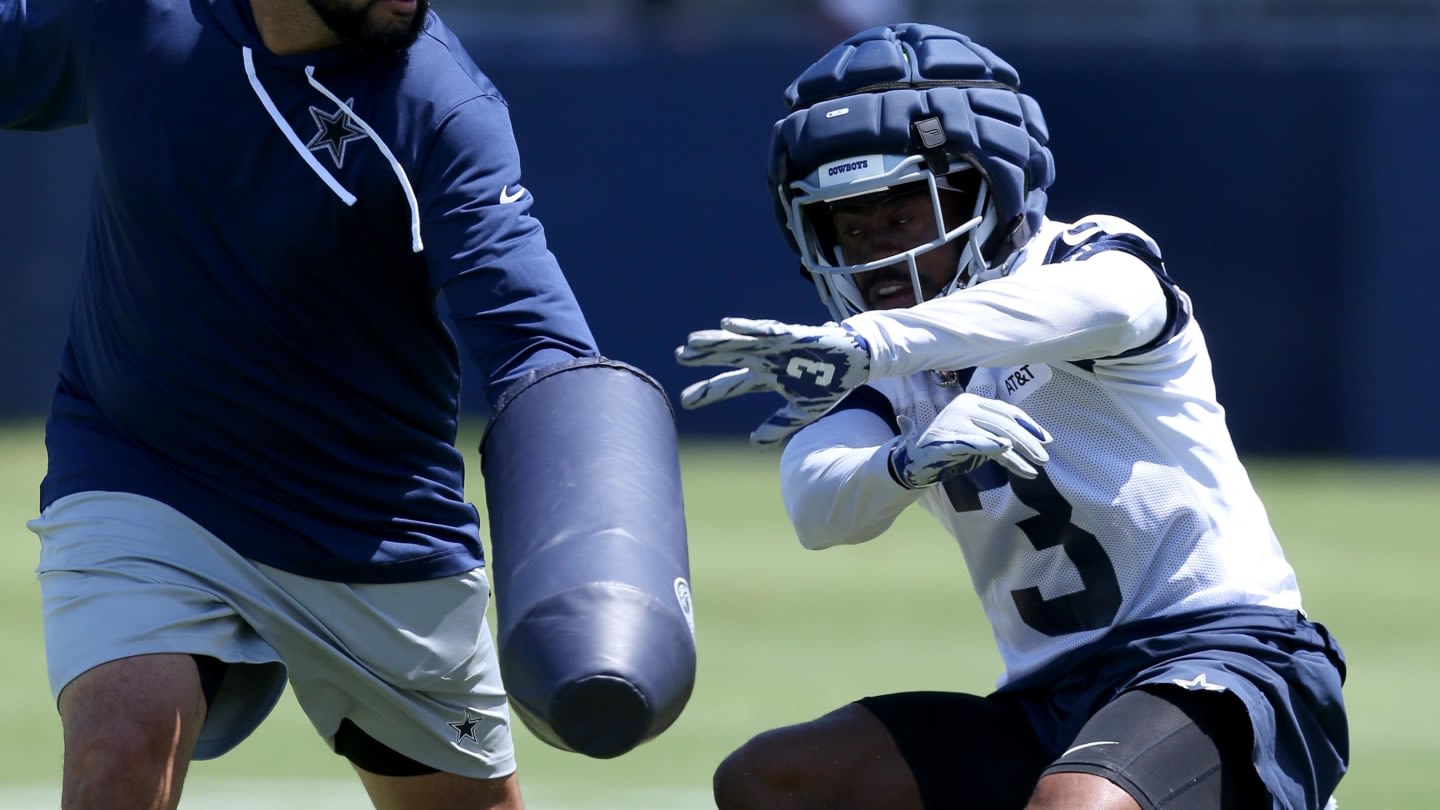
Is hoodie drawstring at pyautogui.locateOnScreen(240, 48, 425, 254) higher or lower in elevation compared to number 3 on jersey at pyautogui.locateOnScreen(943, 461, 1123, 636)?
higher

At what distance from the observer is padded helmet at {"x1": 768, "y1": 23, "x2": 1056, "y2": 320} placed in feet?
14.0

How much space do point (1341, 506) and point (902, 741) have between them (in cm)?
1011

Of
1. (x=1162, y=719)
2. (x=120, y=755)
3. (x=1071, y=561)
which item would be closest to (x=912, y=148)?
(x=1071, y=561)

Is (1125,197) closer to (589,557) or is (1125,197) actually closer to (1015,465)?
(1015,465)

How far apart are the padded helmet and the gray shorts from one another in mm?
1013

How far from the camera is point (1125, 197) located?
1602cm

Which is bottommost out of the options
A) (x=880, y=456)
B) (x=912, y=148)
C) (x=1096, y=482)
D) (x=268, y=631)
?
(x=268, y=631)

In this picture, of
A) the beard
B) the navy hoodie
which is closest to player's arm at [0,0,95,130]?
the navy hoodie

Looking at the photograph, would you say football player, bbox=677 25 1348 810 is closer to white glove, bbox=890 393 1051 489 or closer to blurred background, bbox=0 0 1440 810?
white glove, bbox=890 393 1051 489

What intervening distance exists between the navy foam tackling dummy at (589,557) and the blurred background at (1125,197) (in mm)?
Answer: 12249

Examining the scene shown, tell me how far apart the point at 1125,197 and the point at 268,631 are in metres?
12.5

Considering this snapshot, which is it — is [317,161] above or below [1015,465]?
above

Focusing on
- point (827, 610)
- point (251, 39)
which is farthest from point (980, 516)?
point (827, 610)

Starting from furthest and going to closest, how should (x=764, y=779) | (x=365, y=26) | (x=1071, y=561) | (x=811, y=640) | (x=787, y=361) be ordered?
(x=811, y=640) → (x=764, y=779) → (x=1071, y=561) → (x=365, y=26) → (x=787, y=361)
